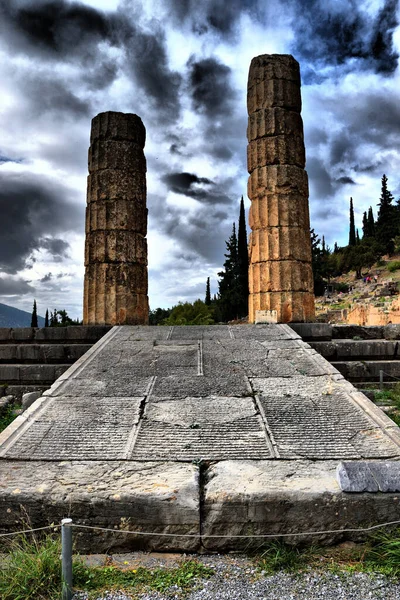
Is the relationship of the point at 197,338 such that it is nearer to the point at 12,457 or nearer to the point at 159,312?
the point at 12,457

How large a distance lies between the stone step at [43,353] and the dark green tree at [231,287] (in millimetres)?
24893

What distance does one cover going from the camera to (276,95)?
9867mm

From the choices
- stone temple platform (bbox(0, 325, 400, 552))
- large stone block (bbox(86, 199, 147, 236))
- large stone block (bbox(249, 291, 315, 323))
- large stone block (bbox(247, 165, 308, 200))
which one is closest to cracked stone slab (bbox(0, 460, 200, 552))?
stone temple platform (bbox(0, 325, 400, 552))

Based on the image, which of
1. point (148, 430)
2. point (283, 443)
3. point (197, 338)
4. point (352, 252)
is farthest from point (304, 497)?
point (352, 252)

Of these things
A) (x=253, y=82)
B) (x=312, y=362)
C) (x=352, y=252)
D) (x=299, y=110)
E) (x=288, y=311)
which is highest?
(x=352, y=252)

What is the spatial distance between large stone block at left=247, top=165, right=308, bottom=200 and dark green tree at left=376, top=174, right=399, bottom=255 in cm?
4324

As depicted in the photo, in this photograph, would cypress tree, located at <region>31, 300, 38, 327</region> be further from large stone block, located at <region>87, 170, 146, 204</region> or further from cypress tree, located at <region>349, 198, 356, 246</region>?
cypress tree, located at <region>349, 198, 356, 246</region>

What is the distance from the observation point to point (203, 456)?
3.51 metres

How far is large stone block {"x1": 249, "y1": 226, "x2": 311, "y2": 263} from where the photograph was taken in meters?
9.55

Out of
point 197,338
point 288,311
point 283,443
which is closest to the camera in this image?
point 283,443

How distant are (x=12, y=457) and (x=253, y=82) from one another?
31.0 ft

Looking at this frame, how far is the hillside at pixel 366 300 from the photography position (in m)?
22.4

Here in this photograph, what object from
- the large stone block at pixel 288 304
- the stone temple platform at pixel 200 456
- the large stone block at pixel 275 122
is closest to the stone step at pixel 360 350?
the large stone block at pixel 288 304

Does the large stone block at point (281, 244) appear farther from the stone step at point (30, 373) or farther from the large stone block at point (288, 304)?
the stone step at point (30, 373)
